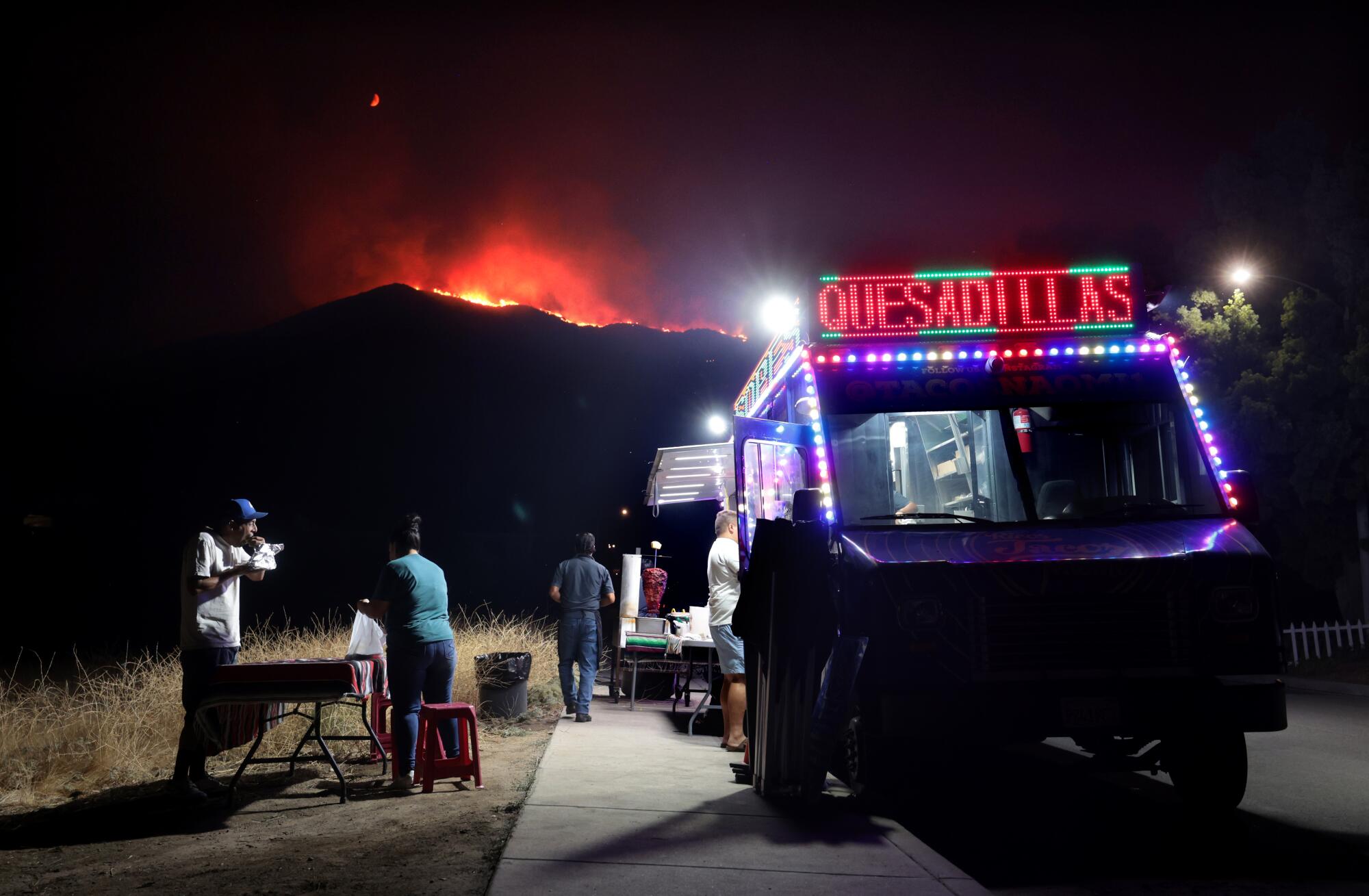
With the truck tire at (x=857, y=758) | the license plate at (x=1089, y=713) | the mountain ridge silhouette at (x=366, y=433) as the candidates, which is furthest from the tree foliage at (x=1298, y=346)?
the mountain ridge silhouette at (x=366, y=433)

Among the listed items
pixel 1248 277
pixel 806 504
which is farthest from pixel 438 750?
pixel 1248 277

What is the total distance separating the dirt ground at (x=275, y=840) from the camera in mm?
4477

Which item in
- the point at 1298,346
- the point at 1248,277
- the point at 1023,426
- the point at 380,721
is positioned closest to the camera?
the point at 1023,426

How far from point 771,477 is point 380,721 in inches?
165

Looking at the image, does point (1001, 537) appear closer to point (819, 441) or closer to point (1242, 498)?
point (819, 441)

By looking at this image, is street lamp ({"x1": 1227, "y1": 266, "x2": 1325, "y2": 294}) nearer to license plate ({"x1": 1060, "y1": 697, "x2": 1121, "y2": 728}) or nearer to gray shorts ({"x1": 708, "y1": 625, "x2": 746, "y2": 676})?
gray shorts ({"x1": 708, "y1": 625, "x2": 746, "y2": 676})

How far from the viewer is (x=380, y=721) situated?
28.6 ft

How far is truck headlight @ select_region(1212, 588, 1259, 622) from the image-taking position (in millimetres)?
5434

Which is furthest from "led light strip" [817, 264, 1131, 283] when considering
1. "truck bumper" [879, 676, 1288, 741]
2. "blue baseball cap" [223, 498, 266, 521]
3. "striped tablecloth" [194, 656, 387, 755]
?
"blue baseball cap" [223, 498, 266, 521]

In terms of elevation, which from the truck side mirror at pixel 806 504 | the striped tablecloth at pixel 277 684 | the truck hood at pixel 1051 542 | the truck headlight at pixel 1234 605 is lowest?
the striped tablecloth at pixel 277 684

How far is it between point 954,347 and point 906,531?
1.49 meters

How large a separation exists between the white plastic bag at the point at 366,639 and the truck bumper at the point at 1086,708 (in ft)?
16.1

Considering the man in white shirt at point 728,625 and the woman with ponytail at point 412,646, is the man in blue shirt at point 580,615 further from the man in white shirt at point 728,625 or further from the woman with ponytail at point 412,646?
the woman with ponytail at point 412,646

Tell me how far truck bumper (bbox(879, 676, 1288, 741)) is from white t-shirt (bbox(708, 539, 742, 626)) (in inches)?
139
